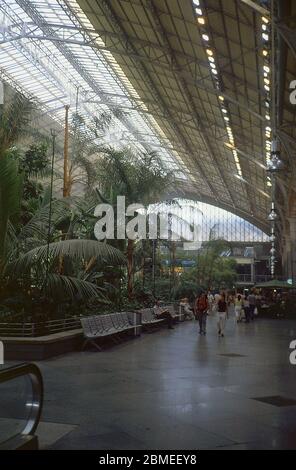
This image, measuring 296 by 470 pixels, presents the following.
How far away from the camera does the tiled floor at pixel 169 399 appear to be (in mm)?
4461

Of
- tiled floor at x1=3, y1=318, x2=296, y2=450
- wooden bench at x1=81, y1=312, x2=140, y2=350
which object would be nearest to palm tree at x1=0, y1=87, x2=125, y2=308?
wooden bench at x1=81, y1=312, x2=140, y2=350

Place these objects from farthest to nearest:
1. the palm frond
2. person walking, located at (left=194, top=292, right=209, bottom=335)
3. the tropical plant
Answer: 1. person walking, located at (left=194, top=292, right=209, bottom=335)
2. the palm frond
3. the tropical plant

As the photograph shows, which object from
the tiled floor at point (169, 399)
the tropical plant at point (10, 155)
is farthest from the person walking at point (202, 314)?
the tropical plant at point (10, 155)

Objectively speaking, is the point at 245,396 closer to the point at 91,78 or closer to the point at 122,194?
the point at 122,194

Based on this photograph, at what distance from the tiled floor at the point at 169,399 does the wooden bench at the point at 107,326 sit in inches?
17.5

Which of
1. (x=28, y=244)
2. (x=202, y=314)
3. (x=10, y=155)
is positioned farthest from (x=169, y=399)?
(x=202, y=314)

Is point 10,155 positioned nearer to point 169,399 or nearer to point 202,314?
point 169,399

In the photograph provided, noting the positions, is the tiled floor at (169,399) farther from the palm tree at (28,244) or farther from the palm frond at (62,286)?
the palm tree at (28,244)

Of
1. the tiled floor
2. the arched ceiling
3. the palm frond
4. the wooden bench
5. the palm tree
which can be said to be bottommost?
the tiled floor

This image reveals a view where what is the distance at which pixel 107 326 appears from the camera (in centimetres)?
1203

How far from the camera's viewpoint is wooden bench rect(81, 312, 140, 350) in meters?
10.6

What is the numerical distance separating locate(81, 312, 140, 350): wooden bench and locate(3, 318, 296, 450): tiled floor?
444mm

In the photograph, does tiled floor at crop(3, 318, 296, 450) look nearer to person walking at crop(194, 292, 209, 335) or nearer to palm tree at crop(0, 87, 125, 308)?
palm tree at crop(0, 87, 125, 308)
